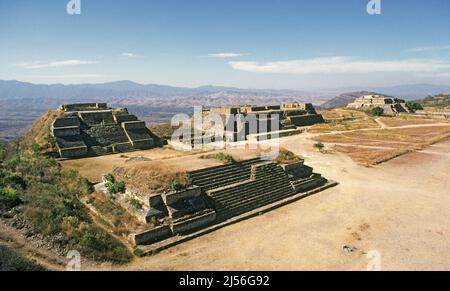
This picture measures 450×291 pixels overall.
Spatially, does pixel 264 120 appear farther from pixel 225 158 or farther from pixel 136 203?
pixel 136 203

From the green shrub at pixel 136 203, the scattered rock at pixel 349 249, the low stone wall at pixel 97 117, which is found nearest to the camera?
the scattered rock at pixel 349 249

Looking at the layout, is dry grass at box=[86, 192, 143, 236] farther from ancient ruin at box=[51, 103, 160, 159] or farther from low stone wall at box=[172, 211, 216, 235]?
ancient ruin at box=[51, 103, 160, 159]

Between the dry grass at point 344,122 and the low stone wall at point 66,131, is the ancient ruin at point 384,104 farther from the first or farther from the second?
the low stone wall at point 66,131

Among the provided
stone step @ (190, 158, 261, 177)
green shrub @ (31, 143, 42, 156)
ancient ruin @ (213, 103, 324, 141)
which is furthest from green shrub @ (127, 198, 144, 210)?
ancient ruin @ (213, 103, 324, 141)

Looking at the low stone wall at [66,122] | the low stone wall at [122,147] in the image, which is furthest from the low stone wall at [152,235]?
the low stone wall at [66,122]

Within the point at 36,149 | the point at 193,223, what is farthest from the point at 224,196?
the point at 36,149
